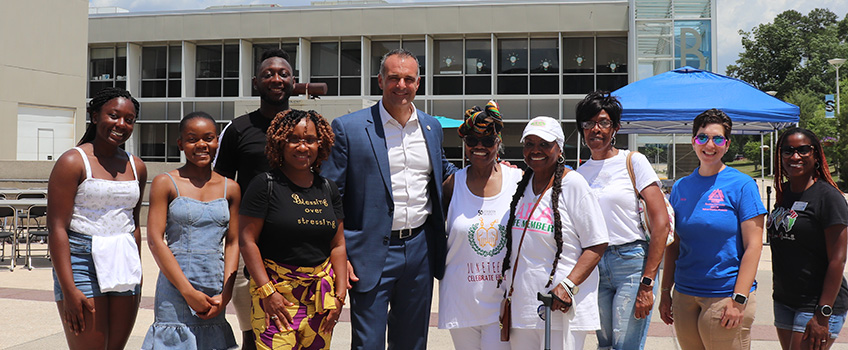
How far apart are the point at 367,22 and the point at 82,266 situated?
979 inches

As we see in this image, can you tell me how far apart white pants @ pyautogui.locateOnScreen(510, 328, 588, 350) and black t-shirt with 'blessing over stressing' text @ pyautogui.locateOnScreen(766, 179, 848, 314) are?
4.17 ft

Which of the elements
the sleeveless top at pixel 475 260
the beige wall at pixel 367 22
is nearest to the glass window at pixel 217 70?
the beige wall at pixel 367 22

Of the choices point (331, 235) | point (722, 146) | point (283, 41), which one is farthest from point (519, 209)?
point (283, 41)

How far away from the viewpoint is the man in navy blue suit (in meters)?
3.91

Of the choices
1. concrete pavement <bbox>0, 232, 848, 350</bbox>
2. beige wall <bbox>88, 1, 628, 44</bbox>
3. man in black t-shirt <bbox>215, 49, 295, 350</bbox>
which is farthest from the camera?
beige wall <bbox>88, 1, 628, 44</bbox>

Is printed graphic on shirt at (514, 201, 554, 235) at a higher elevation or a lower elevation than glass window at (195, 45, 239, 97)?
lower

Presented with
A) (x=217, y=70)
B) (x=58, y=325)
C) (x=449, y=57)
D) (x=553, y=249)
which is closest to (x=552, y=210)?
(x=553, y=249)

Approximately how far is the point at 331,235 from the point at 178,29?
2776 cm

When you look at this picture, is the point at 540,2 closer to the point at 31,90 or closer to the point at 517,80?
the point at 517,80

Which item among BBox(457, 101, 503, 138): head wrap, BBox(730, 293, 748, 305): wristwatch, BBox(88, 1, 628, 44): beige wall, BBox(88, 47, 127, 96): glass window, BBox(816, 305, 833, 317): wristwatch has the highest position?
BBox(88, 1, 628, 44): beige wall

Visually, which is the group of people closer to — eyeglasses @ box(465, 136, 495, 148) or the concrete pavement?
eyeglasses @ box(465, 136, 495, 148)

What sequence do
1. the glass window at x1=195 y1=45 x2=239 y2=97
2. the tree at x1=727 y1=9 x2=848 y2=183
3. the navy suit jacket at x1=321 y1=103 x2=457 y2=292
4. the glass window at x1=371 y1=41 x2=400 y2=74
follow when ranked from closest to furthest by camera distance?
1. the navy suit jacket at x1=321 y1=103 x2=457 y2=292
2. the glass window at x1=371 y1=41 x2=400 y2=74
3. the glass window at x1=195 y1=45 x2=239 y2=97
4. the tree at x1=727 y1=9 x2=848 y2=183

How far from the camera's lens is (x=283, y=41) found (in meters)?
28.7

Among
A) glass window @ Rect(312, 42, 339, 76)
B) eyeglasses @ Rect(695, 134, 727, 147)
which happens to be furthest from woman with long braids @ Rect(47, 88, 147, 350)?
glass window @ Rect(312, 42, 339, 76)
